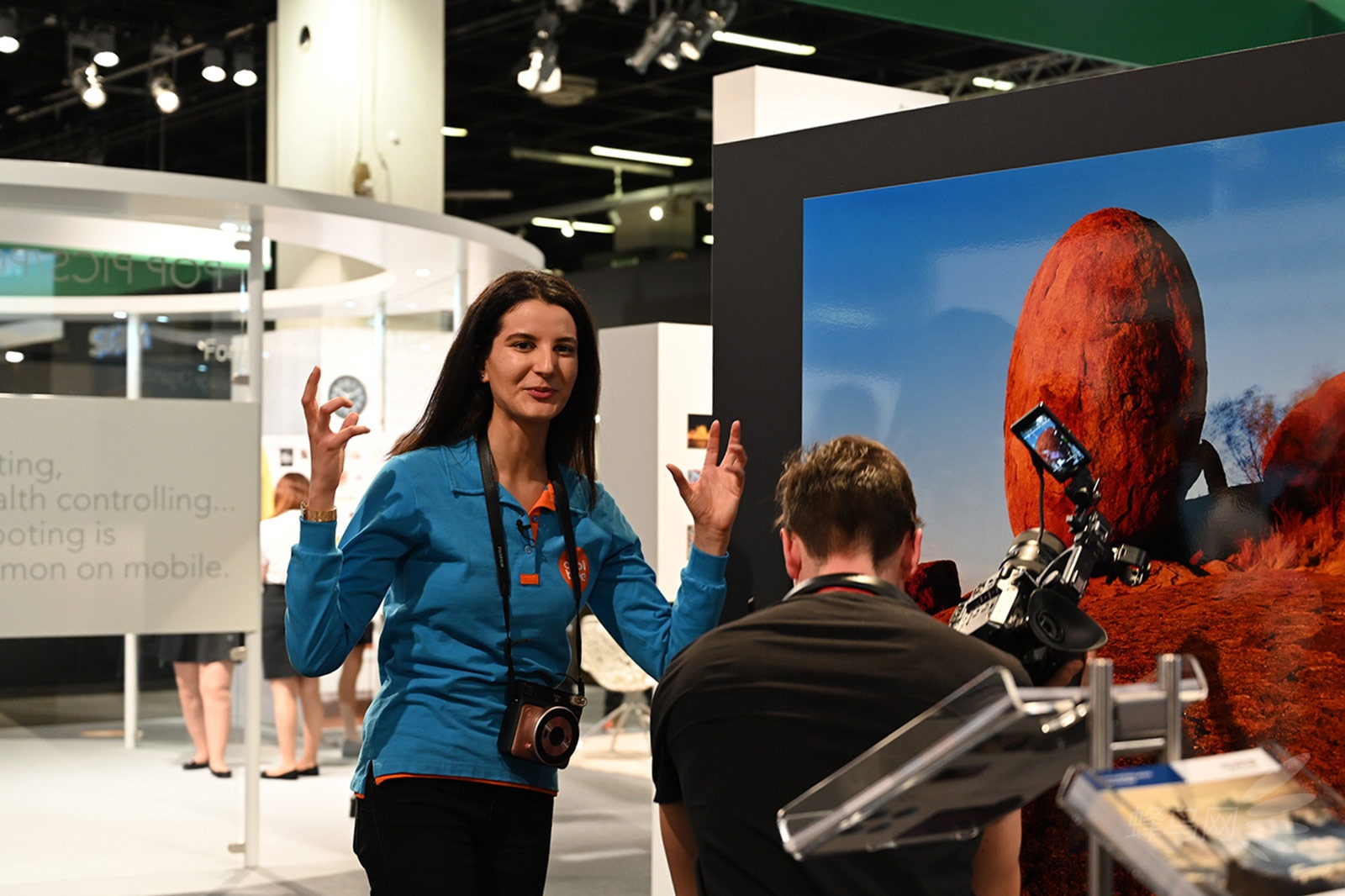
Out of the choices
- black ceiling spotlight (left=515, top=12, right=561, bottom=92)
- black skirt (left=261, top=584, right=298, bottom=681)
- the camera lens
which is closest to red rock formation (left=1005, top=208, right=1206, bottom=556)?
the camera lens

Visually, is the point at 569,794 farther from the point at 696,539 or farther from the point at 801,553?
the point at 801,553

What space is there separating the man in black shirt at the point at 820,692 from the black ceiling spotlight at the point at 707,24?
23.3ft

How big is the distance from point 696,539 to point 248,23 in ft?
32.1

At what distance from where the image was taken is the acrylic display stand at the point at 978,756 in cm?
112

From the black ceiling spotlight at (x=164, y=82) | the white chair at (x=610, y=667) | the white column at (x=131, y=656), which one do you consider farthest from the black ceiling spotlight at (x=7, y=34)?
the white chair at (x=610, y=667)

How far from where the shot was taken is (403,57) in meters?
8.16

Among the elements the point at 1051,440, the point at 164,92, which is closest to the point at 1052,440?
the point at 1051,440

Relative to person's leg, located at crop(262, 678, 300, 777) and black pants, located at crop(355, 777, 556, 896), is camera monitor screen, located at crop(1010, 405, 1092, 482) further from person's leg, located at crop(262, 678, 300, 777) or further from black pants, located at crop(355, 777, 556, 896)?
person's leg, located at crop(262, 678, 300, 777)

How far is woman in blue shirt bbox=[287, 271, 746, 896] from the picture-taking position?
220 centimetres

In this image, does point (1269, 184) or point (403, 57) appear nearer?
point (1269, 184)

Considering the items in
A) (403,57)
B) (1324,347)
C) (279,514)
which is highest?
(403,57)

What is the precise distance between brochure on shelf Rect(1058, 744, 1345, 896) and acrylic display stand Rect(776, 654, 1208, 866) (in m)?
0.04

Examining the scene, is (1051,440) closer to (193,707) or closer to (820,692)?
(820,692)

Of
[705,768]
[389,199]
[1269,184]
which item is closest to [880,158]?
[1269,184]
